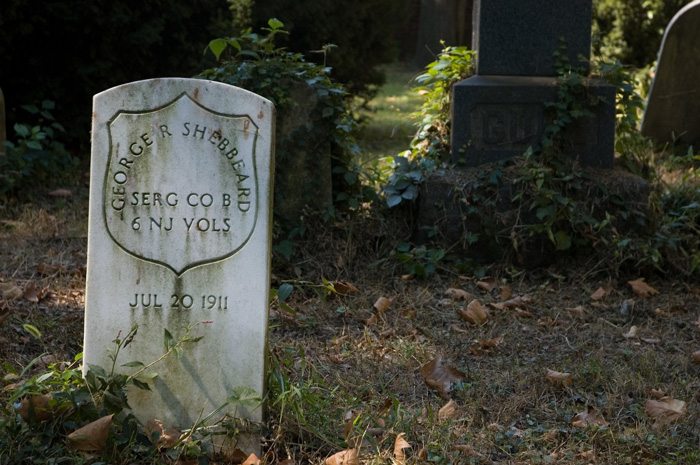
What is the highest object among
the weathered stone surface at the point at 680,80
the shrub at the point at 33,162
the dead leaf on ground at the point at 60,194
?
the weathered stone surface at the point at 680,80

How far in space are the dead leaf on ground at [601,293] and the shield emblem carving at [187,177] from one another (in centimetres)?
243

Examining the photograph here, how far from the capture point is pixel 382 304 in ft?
14.3

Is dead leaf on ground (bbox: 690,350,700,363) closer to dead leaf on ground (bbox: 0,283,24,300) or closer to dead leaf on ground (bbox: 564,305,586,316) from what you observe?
dead leaf on ground (bbox: 564,305,586,316)

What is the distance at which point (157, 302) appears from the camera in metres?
2.86

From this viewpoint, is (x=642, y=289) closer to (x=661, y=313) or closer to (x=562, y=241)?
(x=661, y=313)

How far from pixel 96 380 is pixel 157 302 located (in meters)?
0.32

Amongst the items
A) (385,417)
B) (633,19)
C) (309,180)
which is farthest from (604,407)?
(633,19)

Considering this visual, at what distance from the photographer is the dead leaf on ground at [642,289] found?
15.3 feet

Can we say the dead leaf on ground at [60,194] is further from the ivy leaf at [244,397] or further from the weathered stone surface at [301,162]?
the ivy leaf at [244,397]

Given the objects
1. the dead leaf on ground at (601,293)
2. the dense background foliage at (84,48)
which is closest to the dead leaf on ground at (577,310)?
the dead leaf on ground at (601,293)

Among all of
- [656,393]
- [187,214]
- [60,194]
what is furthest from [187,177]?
[60,194]

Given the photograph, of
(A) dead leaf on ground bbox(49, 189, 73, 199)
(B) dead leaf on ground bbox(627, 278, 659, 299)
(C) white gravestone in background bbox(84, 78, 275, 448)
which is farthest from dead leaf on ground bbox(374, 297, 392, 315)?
(A) dead leaf on ground bbox(49, 189, 73, 199)

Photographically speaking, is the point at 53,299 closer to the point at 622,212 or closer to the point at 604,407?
the point at 604,407

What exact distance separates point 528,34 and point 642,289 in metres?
1.71
